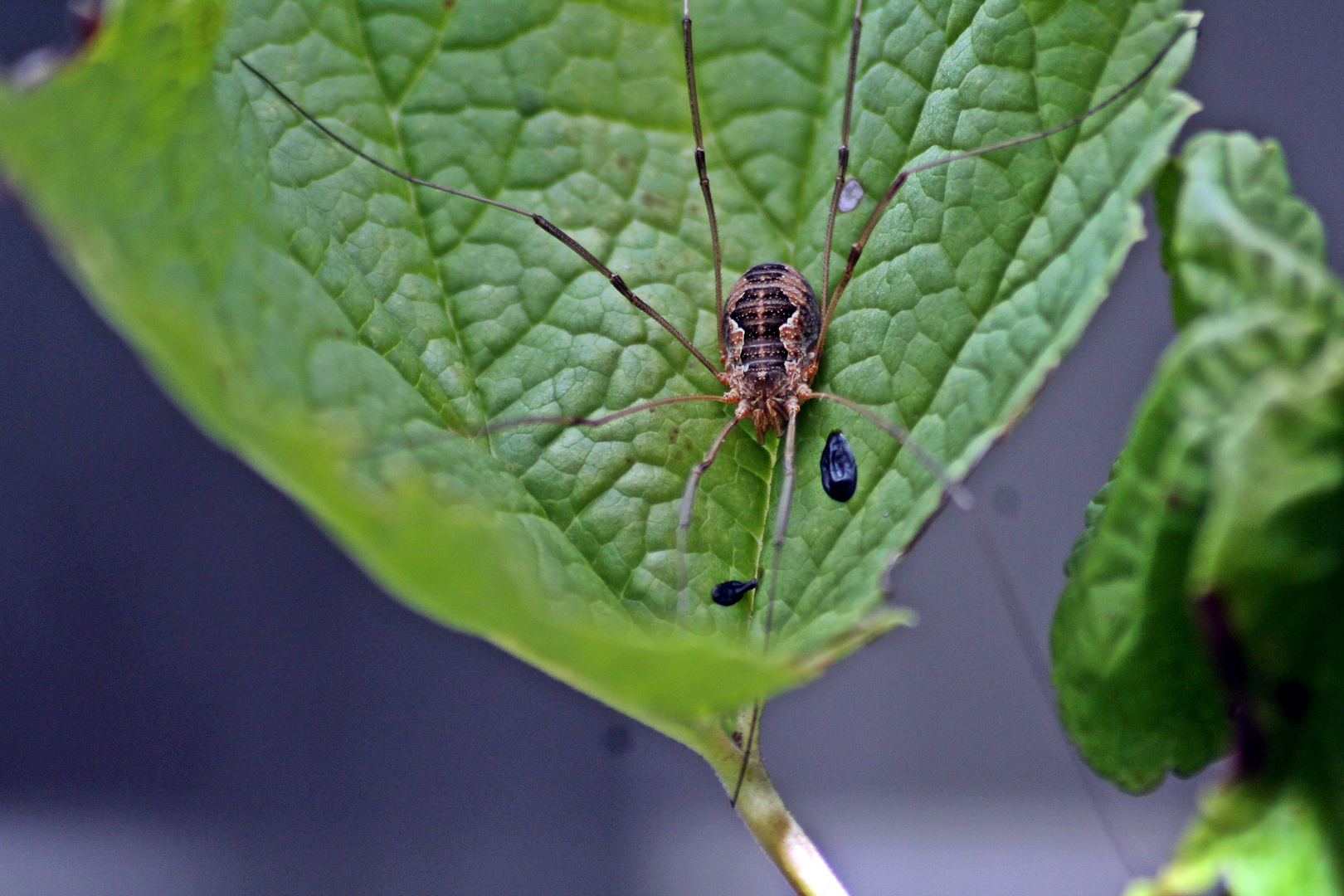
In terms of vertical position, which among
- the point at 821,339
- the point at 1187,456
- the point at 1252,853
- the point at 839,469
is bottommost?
the point at 1252,853

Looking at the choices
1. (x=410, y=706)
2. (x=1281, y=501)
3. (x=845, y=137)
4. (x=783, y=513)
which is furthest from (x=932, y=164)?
(x=410, y=706)

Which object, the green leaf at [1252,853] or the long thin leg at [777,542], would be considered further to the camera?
the long thin leg at [777,542]

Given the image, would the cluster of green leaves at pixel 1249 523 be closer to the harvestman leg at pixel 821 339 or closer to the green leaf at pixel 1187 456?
the green leaf at pixel 1187 456

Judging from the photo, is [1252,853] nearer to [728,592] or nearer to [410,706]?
[728,592]

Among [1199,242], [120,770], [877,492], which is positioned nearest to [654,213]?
[877,492]

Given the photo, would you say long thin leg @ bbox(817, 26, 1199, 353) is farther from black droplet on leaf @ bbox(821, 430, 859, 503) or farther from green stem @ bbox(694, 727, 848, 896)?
green stem @ bbox(694, 727, 848, 896)

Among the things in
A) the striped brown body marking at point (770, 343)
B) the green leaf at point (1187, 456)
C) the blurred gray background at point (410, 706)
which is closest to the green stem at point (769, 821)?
the green leaf at point (1187, 456)

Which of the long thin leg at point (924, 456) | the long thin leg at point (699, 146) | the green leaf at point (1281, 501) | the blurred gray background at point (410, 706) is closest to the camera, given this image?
the green leaf at point (1281, 501)
